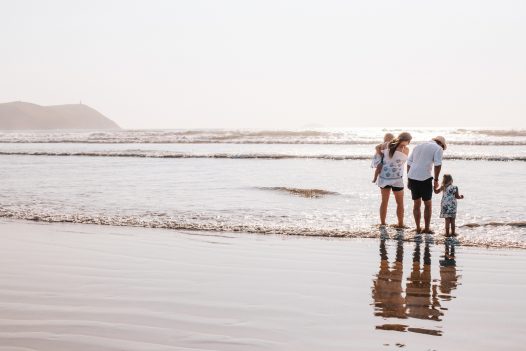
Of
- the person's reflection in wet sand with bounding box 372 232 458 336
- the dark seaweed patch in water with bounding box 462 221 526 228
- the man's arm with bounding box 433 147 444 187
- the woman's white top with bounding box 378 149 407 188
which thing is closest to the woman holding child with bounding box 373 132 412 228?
the woman's white top with bounding box 378 149 407 188

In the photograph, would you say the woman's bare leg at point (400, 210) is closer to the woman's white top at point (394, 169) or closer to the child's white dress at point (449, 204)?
the woman's white top at point (394, 169)

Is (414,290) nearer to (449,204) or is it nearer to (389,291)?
(389,291)

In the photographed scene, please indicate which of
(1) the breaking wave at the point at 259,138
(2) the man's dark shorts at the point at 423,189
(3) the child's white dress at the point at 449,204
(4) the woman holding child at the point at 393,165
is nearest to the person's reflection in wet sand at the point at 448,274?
(3) the child's white dress at the point at 449,204

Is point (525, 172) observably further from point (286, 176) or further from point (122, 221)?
point (122, 221)

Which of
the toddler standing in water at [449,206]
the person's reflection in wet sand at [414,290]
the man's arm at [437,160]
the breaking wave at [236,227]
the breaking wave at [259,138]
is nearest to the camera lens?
the person's reflection in wet sand at [414,290]

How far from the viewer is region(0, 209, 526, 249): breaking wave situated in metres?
8.13

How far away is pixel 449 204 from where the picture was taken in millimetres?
8773

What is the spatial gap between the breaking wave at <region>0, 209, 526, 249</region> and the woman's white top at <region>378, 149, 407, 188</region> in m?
1.17

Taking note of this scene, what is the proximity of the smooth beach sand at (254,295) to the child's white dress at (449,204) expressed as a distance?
0.98 meters

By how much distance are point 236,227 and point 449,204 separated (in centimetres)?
357

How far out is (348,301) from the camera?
481 centimetres

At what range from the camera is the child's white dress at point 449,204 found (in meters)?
8.69

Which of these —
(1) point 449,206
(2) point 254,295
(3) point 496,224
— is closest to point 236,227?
(1) point 449,206

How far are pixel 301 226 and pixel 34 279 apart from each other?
4.87 meters
